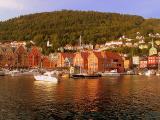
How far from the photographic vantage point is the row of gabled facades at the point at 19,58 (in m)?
186

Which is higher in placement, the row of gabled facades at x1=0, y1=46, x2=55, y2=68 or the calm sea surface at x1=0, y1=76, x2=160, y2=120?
the row of gabled facades at x1=0, y1=46, x2=55, y2=68

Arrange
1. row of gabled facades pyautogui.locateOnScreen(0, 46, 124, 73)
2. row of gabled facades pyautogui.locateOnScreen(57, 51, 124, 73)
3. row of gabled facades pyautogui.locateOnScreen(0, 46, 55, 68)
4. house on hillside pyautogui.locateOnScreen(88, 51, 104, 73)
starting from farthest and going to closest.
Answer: row of gabled facades pyautogui.locateOnScreen(0, 46, 55, 68), row of gabled facades pyautogui.locateOnScreen(0, 46, 124, 73), row of gabled facades pyautogui.locateOnScreen(57, 51, 124, 73), house on hillside pyautogui.locateOnScreen(88, 51, 104, 73)

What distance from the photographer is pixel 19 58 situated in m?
190

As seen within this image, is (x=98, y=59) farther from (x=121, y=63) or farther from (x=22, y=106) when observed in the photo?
(x=22, y=106)

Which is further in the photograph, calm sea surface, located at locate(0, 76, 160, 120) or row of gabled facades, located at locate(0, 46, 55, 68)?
row of gabled facades, located at locate(0, 46, 55, 68)

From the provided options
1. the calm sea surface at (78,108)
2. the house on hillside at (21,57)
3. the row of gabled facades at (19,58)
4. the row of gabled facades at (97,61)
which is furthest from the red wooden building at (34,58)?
the calm sea surface at (78,108)

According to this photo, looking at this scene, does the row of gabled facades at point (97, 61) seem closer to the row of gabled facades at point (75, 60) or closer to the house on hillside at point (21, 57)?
the row of gabled facades at point (75, 60)

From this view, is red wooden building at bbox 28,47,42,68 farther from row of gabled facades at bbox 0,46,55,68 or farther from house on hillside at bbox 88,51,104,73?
house on hillside at bbox 88,51,104,73

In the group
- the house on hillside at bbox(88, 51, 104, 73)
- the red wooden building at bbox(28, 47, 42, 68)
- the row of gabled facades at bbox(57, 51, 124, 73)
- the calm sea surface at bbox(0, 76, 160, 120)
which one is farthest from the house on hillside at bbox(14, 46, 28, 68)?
the calm sea surface at bbox(0, 76, 160, 120)

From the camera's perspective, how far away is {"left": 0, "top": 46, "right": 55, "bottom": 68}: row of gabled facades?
18625cm

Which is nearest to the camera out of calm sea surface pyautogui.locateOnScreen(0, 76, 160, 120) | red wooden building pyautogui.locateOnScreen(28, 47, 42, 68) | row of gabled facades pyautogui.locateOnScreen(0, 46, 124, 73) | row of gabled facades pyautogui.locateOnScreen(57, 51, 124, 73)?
calm sea surface pyautogui.locateOnScreen(0, 76, 160, 120)

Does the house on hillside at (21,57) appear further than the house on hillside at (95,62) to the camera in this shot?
Yes

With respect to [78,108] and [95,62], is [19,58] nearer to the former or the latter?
[95,62]

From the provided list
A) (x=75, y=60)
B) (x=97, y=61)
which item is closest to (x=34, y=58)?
(x=75, y=60)
